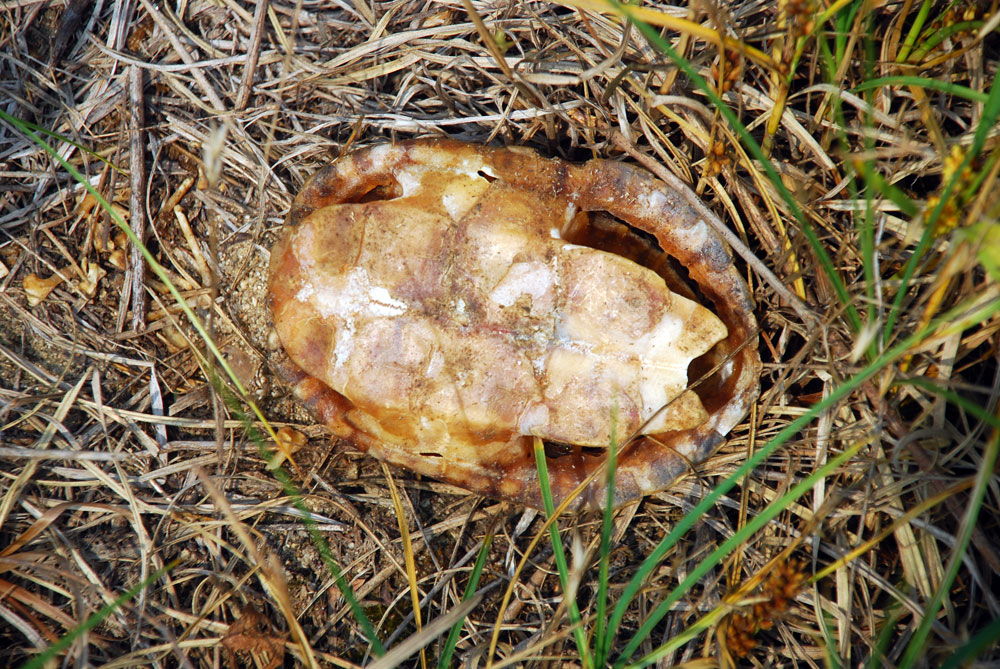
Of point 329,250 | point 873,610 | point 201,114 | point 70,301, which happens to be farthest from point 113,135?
point 873,610

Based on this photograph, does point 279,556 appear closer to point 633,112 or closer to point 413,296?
point 413,296

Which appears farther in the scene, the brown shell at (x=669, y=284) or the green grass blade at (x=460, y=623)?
the brown shell at (x=669, y=284)

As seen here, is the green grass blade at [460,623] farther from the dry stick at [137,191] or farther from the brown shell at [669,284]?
the dry stick at [137,191]

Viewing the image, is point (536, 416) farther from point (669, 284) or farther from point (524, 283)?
point (669, 284)

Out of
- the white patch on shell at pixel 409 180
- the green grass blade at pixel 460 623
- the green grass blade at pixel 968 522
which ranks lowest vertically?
the green grass blade at pixel 460 623

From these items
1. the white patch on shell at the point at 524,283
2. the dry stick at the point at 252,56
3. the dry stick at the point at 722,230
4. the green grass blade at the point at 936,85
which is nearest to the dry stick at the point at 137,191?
the dry stick at the point at 252,56

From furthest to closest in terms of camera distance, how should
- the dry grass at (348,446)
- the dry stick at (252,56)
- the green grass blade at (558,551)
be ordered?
the dry stick at (252,56) < the dry grass at (348,446) < the green grass blade at (558,551)
